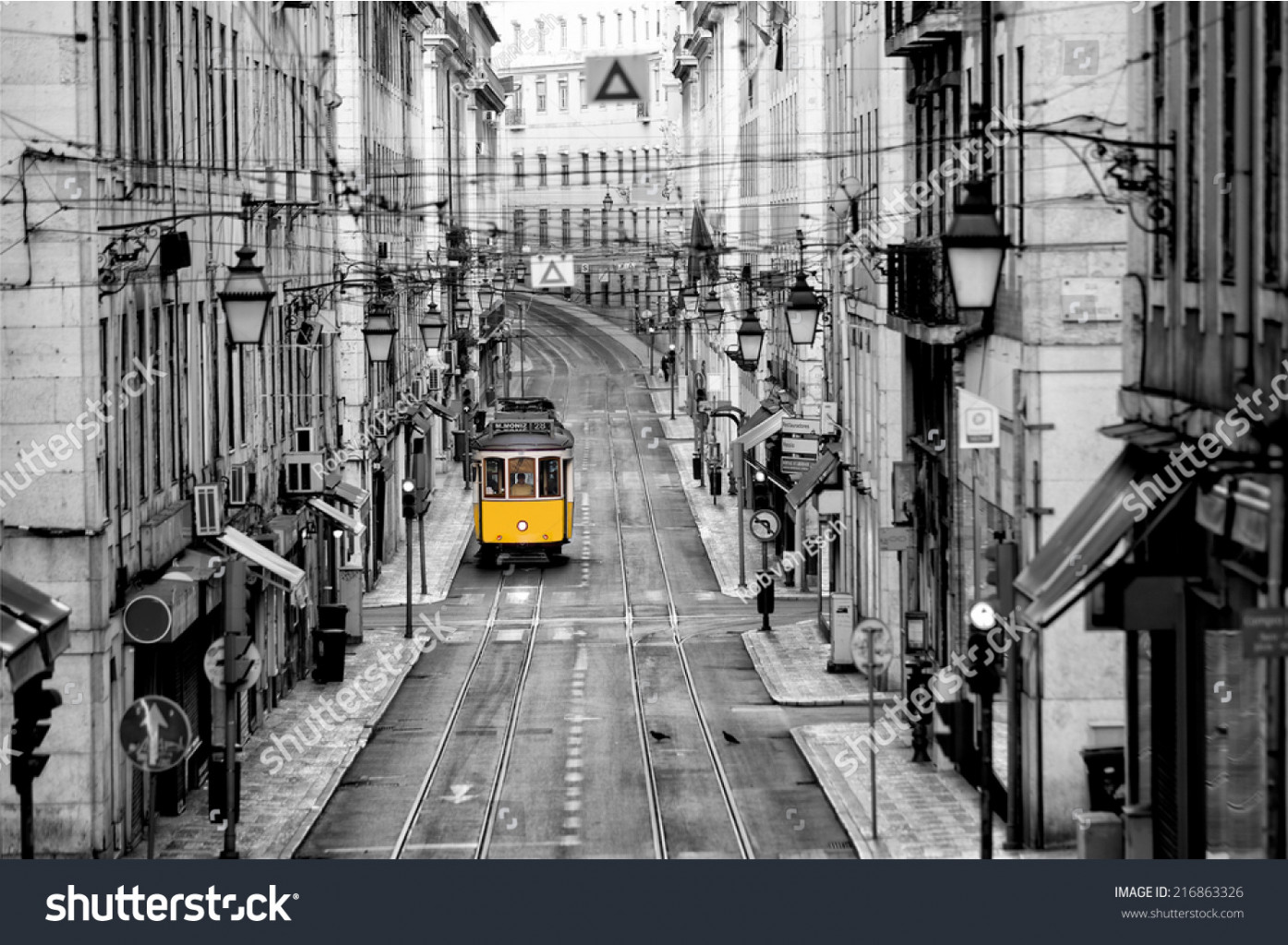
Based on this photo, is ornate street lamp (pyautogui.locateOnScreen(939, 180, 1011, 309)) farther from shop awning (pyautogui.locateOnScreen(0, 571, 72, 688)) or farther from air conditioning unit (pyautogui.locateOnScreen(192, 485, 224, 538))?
air conditioning unit (pyautogui.locateOnScreen(192, 485, 224, 538))

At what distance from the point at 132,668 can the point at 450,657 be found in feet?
53.8

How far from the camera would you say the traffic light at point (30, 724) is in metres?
18.8

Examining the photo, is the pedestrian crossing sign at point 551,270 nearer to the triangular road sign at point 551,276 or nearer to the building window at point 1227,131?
the triangular road sign at point 551,276

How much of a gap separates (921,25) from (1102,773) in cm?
1025

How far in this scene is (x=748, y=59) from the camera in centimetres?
7344

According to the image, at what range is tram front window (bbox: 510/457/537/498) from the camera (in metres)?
54.7

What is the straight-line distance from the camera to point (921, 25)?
28.0 meters

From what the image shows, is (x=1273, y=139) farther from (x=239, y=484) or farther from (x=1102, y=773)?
(x=239, y=484)

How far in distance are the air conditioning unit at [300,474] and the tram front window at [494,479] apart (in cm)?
1859

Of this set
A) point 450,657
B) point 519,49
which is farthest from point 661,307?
point 450,657

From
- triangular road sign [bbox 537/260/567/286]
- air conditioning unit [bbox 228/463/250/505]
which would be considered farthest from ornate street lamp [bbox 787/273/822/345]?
air conditioning unit [bbox 228/463/250/505]

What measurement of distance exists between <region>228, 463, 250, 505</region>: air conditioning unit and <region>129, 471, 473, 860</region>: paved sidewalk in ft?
11.1

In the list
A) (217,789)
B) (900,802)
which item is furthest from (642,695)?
(217,789)
